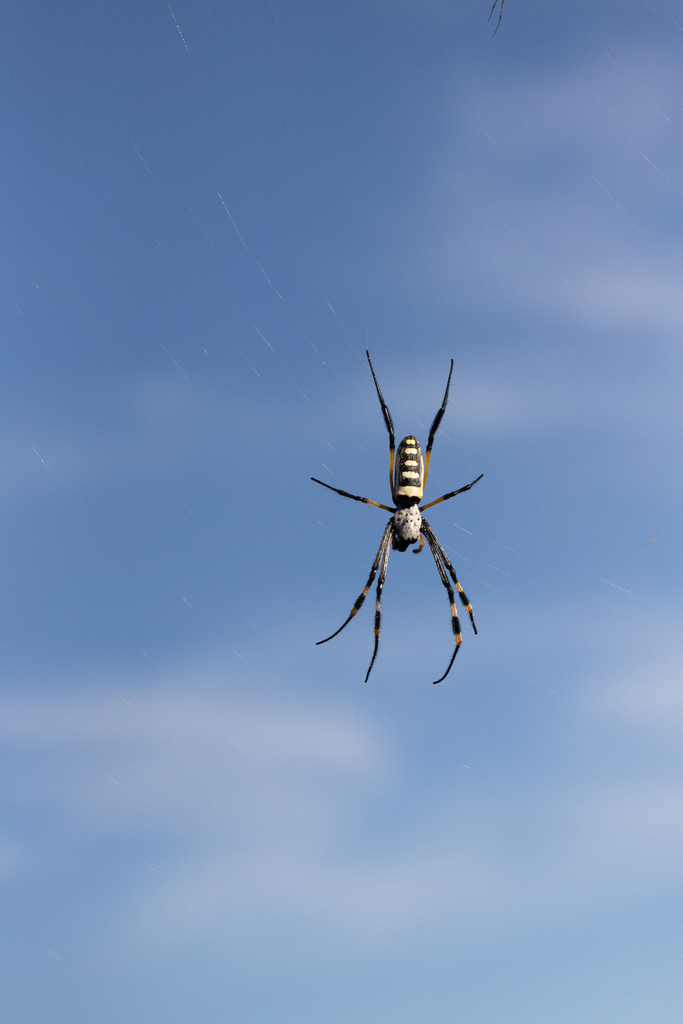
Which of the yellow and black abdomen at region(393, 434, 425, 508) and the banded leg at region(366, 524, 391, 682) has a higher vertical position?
the yellow and black abdomen at region(393, 434, 425, 508)

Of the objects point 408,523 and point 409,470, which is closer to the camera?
point 409,470

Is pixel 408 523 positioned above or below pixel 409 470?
below

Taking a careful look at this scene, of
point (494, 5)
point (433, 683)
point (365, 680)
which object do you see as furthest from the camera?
point (433, 683)

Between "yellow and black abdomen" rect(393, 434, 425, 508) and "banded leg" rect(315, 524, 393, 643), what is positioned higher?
"yellow and black abdomen" rect(393, 434, 425, 508)

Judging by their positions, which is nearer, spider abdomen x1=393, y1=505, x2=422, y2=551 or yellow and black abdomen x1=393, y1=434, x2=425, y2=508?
yellow and black abdomen x1=393, y1=434, x2=425, y2=508

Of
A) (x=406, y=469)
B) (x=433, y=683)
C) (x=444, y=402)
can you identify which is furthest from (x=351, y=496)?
(x=433, y=683)

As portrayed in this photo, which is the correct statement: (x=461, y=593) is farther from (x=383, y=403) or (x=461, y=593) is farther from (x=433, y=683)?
(x=383, y=403)
